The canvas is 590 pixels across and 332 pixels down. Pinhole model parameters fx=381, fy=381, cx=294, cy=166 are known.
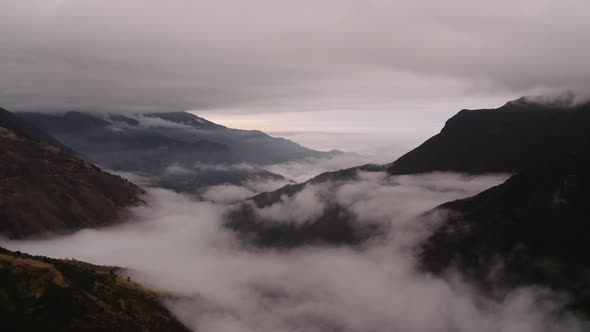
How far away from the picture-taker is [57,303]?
161875 mm

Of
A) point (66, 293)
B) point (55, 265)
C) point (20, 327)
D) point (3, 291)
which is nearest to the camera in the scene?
point (20, 327)

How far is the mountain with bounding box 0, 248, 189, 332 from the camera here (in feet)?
493

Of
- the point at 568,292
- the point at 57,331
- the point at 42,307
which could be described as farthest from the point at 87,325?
the point at 568,292

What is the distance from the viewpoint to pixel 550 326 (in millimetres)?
192750

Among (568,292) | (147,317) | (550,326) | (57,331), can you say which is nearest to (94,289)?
(147,317)

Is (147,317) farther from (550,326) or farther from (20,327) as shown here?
(550,326)

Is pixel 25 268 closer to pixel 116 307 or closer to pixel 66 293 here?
pixel 66 293

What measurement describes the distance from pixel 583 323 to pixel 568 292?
23599mm

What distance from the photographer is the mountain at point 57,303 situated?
150125 mm

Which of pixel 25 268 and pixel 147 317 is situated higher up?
pixel 25 268

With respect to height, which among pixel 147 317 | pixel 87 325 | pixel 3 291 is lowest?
pixel 147 317

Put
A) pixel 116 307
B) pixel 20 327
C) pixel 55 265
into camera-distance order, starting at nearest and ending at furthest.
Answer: pixel 20 327 < pixel 116 307 < pixel 55 265

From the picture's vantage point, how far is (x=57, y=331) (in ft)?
484

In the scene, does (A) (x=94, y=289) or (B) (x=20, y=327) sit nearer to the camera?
(B) (x=20, y=327)
